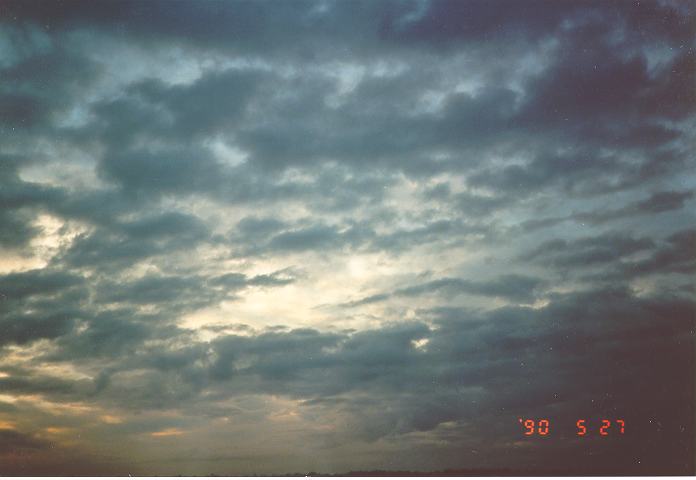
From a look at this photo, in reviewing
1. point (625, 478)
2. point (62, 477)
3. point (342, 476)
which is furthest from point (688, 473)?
point (62, 477)

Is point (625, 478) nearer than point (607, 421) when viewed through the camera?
Yes

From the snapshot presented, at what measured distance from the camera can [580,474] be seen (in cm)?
2581

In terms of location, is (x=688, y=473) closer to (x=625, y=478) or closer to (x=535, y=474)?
(x=625, y=478)

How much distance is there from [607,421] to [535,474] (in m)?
5.90

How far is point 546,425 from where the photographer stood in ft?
95.4

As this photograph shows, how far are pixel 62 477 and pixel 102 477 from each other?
6.29 feet

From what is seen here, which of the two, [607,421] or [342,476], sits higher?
[607,421]

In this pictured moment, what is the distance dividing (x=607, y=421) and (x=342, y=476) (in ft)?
48.9

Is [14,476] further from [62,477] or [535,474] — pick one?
[535,474]

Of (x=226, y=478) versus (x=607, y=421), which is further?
(x=607, y=421)

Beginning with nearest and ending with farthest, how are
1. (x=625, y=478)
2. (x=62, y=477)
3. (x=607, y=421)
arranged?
(x=625, y=478)
(x=62, y=477)
(x=607, y=421)

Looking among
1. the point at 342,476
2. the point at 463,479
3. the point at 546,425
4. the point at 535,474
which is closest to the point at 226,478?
the point at 342,476

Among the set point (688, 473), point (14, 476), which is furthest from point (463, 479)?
point (14, 476)

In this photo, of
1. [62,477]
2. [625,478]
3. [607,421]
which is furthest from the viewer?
[607,421]
